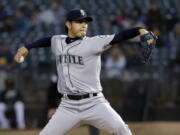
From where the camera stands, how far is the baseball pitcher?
Result: 625cm

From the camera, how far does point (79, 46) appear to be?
6410 millimetres

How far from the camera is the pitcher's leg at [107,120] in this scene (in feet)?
20.3

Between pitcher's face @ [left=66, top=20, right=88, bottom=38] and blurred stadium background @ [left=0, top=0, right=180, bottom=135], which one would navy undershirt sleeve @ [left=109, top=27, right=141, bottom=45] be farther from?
blurred stadium background @ [left=0, top=0, right=180, bottom=135]

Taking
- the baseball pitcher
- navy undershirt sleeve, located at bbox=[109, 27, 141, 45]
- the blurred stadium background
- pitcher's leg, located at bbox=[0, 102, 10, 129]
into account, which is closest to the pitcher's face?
the baseball pitcher

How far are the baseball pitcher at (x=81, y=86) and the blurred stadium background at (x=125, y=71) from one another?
6634mm

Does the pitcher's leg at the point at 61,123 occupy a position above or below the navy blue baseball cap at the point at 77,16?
below

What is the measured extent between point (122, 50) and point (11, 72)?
8.30ft

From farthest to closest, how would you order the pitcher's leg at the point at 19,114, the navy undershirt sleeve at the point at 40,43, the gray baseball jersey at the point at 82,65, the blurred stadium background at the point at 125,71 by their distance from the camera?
the blurred stadium background at the point at 125,71 < the pitcher's leg at the point at 19,114 < the navy undershirt sleeve at the point at 40,43 < the gray baseball jersey at the point at 82,65

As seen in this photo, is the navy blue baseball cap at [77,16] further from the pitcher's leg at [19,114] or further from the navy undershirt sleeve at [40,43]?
the pitcher's leg at [19,114]

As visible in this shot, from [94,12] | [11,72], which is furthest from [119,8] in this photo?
[11,72]

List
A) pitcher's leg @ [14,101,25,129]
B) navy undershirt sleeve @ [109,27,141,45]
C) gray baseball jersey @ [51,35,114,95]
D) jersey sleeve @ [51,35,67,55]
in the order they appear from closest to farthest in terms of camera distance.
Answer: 1. navy undershirt sleeve @ [109,27,141,45]
2. gray baseball jersey @ [51,35,114,95]
3. jersey sleeve @ [51,35,67,55]
4. pitcher's leg @ [14,101,25,129]

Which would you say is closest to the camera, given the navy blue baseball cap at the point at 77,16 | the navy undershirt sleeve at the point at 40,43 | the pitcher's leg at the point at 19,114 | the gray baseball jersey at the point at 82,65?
the gray baseball jersey at the point at 82,65

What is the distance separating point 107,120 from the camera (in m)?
6.23

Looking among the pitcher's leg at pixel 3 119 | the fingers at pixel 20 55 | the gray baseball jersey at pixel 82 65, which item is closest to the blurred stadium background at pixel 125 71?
the pitcher's leg at pixel 3 119
